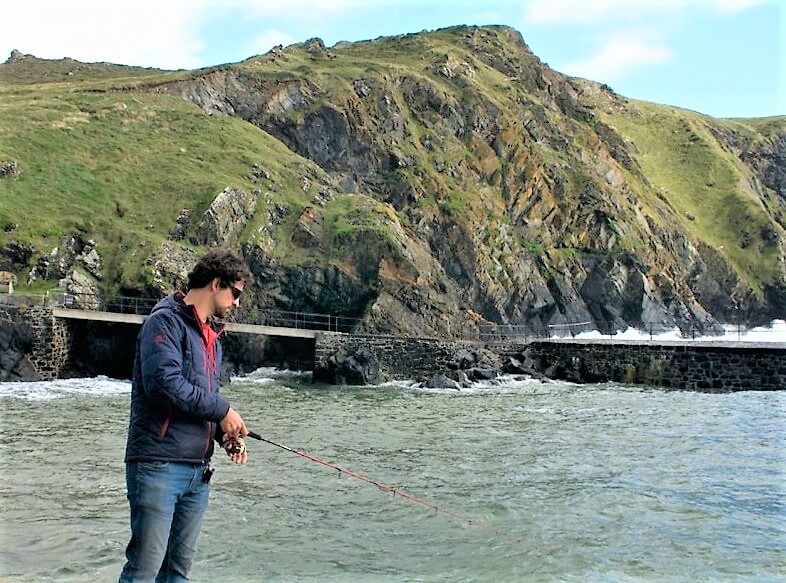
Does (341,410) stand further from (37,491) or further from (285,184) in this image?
(285,184)

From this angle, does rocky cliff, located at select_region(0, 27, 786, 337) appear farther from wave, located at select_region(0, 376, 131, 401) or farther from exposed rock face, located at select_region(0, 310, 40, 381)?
wave, located at select_region(0, 376, 131, 401)

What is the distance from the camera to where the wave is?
1105 inches

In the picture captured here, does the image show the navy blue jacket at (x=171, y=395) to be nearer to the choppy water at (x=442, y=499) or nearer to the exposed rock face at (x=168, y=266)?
the choppy water at (x=442, y=499)

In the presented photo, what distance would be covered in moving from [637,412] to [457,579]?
59.8 ft

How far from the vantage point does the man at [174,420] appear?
524cm

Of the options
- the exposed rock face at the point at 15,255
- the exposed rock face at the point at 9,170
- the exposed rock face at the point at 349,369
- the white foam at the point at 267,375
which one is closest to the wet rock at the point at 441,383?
the exposed rock face at the point at 349,369

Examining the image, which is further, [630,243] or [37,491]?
[630,243]

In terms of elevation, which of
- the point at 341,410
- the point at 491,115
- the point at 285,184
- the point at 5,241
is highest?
the point at 491,115

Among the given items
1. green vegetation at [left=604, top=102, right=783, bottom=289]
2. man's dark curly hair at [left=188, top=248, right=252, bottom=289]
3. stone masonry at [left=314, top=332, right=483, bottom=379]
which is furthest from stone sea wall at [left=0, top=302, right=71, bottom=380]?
green vegetation at [left=604, top=102, right=783, bottom=289]

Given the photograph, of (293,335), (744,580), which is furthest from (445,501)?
(293,335)

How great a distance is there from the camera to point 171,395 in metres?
5.15

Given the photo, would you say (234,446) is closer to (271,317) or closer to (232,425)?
(232,425)

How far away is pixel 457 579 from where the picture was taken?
9172mm

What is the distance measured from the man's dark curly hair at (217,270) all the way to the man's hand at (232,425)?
0.97m
